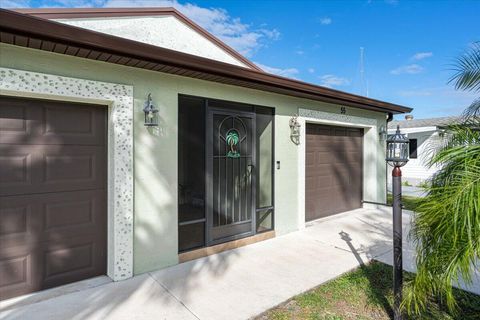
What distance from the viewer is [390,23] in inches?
381

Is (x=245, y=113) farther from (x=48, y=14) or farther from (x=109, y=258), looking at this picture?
(x=48, y=14)

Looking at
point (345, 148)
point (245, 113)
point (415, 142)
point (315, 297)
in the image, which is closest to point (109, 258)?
point (315, 297)

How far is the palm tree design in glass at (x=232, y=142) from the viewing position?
4.66 meters

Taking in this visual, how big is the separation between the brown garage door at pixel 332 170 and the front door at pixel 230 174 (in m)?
1.84

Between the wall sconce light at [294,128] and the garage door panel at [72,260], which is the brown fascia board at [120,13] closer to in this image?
the garage door panel at [72,260]

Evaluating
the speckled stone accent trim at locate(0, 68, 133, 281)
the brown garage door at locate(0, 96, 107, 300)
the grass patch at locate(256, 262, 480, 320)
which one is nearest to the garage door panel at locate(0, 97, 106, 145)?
the brown garage door at locate(0, 96, 107, 300)

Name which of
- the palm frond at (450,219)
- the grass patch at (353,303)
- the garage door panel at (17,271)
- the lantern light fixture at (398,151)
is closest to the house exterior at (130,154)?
the garage door panel at (17,271)

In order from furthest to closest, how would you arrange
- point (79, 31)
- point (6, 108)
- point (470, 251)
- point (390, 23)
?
point (390, 23) < point (6, 108) < point (79, 31) < point (470, 251)

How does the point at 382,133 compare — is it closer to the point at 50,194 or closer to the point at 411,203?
the point at 411,203

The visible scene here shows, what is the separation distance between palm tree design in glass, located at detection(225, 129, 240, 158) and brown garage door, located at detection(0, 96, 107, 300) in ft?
6.23

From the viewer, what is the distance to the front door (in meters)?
4.40

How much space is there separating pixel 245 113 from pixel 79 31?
2.73 m

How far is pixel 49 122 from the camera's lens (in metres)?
3.17

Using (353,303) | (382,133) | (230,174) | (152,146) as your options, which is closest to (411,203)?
(353,303)
